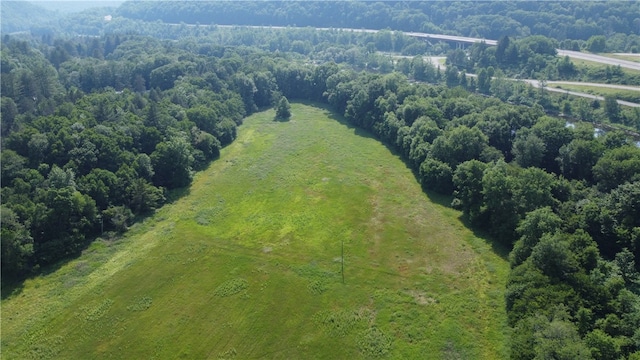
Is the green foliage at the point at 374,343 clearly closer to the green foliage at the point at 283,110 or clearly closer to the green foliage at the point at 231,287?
the green foliage at the point at 231,287

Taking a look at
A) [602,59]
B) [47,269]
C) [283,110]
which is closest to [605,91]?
[602,59]

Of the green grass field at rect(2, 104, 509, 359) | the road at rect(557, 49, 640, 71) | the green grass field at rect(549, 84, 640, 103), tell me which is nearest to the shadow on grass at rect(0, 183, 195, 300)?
the green grass field at rect(2, 104, 509, 359)

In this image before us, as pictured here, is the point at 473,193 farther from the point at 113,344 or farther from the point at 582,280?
the point at 113,344

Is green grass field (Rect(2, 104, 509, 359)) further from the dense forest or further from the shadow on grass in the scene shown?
the dense forest

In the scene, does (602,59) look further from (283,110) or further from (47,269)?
(47,269)

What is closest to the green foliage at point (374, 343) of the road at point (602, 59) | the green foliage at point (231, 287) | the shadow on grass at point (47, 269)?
the green foliage at point (231, 287)
